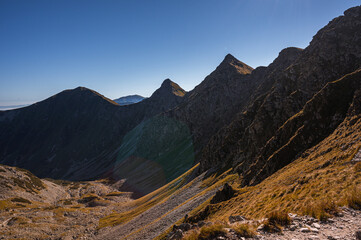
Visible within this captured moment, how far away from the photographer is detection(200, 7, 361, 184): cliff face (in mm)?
60656

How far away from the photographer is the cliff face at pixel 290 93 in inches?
2388

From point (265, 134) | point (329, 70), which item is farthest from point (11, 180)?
point (329, 70)

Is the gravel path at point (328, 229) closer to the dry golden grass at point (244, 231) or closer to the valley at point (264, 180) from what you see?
the valley at point (264, 180)

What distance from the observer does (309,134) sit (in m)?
38.5

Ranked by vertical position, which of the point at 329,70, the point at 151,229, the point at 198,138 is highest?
the point at 329,70

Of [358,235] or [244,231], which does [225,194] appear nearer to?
[244,231]

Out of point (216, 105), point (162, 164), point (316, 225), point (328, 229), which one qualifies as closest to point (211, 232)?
point (316, 225)

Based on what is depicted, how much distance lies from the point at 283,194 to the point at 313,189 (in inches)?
174

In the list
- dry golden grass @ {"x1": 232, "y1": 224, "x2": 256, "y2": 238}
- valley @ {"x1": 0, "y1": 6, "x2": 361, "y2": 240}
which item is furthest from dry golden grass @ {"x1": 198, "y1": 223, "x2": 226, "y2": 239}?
dry golden grass @ {"x1": 232, "y1": 224, "x2": 256, "y2": 238}

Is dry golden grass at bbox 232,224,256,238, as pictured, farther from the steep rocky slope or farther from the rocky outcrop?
the steep rocky slope

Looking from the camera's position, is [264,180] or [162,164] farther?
[162,164]

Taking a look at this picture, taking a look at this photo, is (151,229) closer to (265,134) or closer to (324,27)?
(265,134)

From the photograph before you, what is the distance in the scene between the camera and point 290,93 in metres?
74.4

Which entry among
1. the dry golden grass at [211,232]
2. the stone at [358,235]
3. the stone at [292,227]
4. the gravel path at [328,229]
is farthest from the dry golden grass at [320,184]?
the dry golden grass at [211,232]
